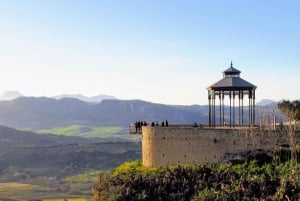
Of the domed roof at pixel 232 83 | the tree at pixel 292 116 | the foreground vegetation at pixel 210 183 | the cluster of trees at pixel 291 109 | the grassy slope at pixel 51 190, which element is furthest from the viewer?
the grassy slope at pixel 51 190

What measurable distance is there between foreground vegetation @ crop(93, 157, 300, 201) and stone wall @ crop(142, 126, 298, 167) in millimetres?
1250

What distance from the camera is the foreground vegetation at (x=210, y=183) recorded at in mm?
35656

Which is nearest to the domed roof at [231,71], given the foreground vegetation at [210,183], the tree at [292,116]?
the tree at [292,116]

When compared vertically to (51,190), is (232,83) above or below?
above

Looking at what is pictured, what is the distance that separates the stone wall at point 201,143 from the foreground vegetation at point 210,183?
1.25 meters

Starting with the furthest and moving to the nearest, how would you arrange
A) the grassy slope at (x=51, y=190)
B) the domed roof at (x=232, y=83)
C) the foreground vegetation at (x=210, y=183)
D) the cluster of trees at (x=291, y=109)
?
the grassy slope at (x=51, y=190) → the domed roof at (x=232, y=83) → the cluster of trees at (x=291, y=109) → the foreground vegetation at (x=210, y=183)

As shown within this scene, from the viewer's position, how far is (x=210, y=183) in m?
37.8

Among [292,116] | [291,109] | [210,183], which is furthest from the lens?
[291,109]

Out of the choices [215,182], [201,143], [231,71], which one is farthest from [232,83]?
[215,182]

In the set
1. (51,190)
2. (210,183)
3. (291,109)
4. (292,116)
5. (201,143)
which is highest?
(291,109)

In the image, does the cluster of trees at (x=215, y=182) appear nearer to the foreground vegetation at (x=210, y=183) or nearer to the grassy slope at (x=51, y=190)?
the foreground vegetation at (x=210, y=183)

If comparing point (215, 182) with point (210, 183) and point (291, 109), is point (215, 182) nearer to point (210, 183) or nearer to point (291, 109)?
point (210, 183)

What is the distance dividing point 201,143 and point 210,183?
408 centimetres

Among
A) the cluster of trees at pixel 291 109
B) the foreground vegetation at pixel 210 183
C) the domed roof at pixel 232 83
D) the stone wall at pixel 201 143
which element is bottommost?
the foreground vegetation at pixel 210 183
